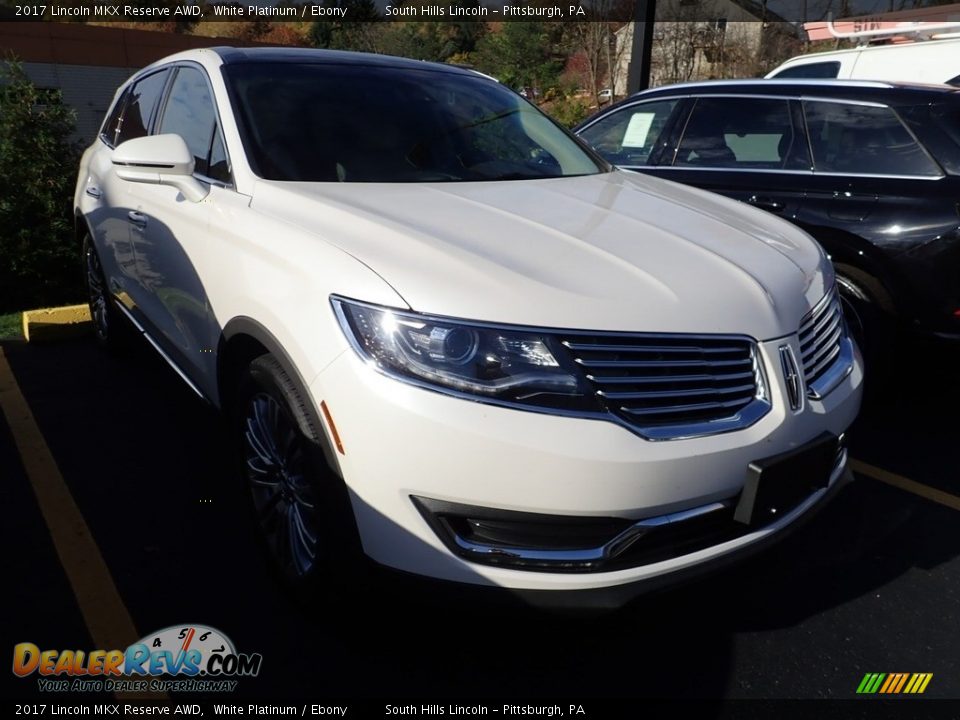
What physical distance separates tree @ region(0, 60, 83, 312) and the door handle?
5171mm

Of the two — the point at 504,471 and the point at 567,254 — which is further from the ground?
the point at 567,254

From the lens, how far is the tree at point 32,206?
628 centimetres

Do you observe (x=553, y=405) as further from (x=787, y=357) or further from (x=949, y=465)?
(x=949, y=465)

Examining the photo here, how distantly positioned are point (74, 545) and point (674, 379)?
2233mm

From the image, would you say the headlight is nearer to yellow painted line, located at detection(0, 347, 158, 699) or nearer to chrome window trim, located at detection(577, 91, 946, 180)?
yellow painted line, located at detection(0, 347, 158, 699)

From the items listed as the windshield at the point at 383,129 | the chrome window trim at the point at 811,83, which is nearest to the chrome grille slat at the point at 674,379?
the windshield at the point at 383,129

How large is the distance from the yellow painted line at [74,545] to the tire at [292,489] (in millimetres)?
503

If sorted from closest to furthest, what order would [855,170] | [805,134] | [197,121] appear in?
[197,121]
[855,170]
[805,134]

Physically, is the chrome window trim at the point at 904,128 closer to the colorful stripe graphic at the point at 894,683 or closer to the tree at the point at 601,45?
the colorful stripe graphic at the point at 894,683

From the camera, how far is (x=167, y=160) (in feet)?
8.98

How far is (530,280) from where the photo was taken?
6.45 feet

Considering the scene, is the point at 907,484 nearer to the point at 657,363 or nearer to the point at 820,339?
the point at 820,339

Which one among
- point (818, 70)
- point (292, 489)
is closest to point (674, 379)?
point (292, 489)

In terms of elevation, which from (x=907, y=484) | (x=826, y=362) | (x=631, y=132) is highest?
(x=631, y=132)
